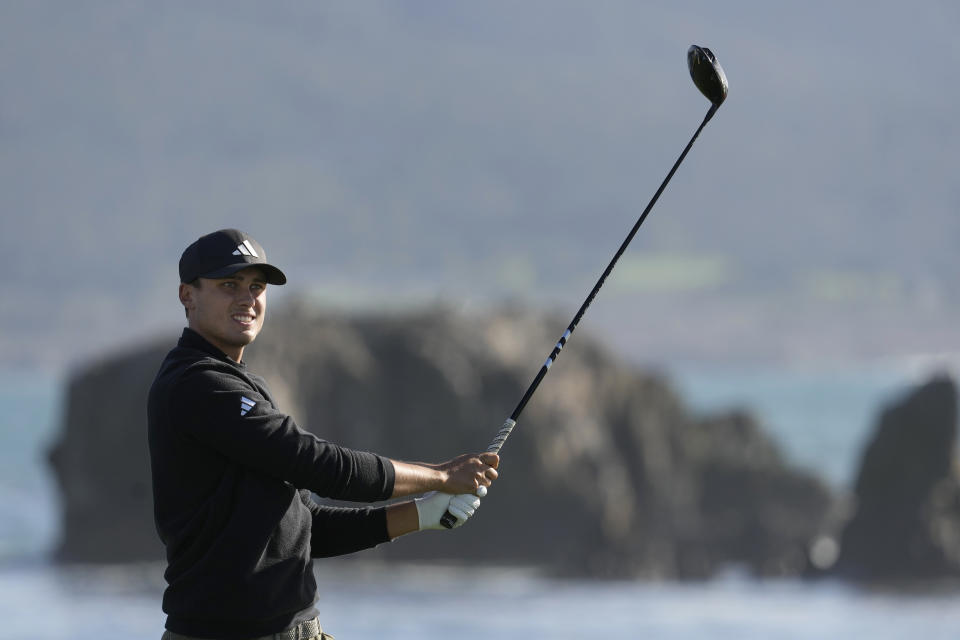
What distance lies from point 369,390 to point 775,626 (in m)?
14.6

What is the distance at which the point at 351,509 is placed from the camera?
244 inches

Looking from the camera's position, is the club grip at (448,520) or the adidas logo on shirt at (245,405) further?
the club grip at (448,520)

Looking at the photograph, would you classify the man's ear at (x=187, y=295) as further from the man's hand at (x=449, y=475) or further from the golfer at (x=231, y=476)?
the man's hand at (x=449, y=475)

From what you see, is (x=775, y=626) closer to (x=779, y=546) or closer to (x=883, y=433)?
(x=883, y=433)

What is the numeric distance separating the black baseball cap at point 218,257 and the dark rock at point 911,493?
1586 inches

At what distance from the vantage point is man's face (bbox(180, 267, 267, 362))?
5.75 meters

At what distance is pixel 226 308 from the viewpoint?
575 cm

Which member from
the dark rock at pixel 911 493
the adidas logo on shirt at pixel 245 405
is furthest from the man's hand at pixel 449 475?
the dark rock at pixel 911 493

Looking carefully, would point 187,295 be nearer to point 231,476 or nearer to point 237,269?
point 237,269

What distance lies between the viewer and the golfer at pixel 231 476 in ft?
17.9

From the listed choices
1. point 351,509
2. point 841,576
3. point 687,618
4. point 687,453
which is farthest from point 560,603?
point 351,509

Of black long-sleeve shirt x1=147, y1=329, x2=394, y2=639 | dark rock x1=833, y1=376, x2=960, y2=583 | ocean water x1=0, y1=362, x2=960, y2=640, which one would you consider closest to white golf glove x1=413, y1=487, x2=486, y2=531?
black long-sleeve shirt x1=147, y1=329, x2=394, y2=639

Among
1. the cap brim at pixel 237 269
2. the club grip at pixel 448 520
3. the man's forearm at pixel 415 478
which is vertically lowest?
the club grip at pixel 448 520

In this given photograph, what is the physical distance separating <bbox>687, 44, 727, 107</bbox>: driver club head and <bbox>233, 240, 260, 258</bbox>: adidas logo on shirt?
2007 millimetres
